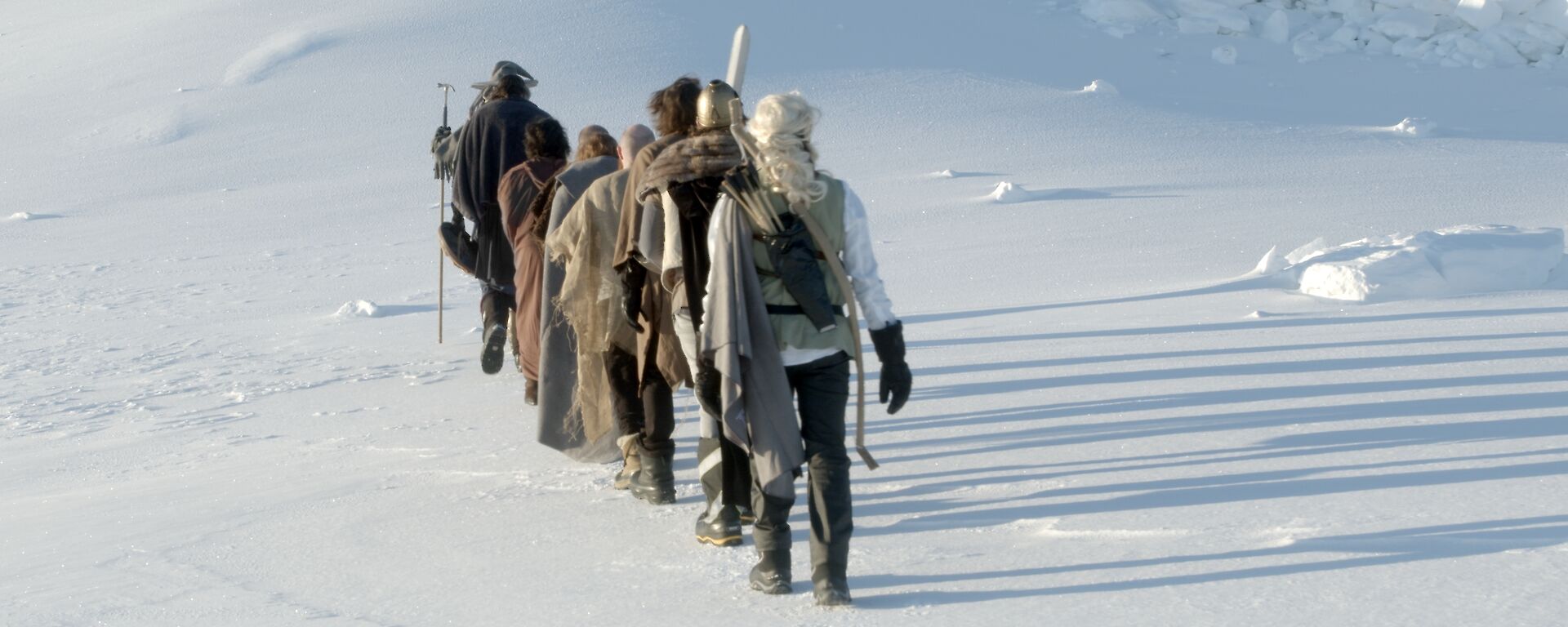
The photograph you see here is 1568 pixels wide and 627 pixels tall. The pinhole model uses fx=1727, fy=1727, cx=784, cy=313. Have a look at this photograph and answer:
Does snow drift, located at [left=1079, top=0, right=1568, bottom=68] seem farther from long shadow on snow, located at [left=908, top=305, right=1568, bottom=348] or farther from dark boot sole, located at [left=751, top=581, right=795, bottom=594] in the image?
dark boot sole, located at [left=751, top=581, right=795, bottom=594]

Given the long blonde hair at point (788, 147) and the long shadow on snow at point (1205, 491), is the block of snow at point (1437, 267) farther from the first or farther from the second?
the long blonde hair at point (788, 147)

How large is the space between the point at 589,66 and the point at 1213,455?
40.4ft

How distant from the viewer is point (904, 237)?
1134 cm

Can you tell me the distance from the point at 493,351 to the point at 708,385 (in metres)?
2.94

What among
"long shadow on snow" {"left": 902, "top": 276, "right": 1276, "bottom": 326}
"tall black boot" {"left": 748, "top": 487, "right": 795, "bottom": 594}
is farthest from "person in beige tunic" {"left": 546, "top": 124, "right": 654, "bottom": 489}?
"long shadow on snow" {"left": 902, "top": 276, "right": 1276, "bottom": 326}

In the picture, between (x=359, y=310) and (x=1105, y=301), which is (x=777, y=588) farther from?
(x=359, y=310)

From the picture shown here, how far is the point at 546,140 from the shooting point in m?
6.36

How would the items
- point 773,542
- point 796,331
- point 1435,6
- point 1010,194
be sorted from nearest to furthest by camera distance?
point 796,331
point 773,542
point 1010,194
point 1435,6

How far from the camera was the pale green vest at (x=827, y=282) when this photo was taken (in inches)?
160

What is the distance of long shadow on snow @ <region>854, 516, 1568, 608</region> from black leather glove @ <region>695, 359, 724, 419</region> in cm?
58

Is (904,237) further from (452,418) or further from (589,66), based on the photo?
(589,66)

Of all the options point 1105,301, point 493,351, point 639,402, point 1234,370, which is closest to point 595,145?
point 639,402

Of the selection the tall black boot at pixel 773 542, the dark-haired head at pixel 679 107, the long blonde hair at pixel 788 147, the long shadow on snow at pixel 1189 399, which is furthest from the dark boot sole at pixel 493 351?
the long blonde hair at pixel 788 147

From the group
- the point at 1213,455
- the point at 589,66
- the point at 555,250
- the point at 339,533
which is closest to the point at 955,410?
the point at 1213,455
